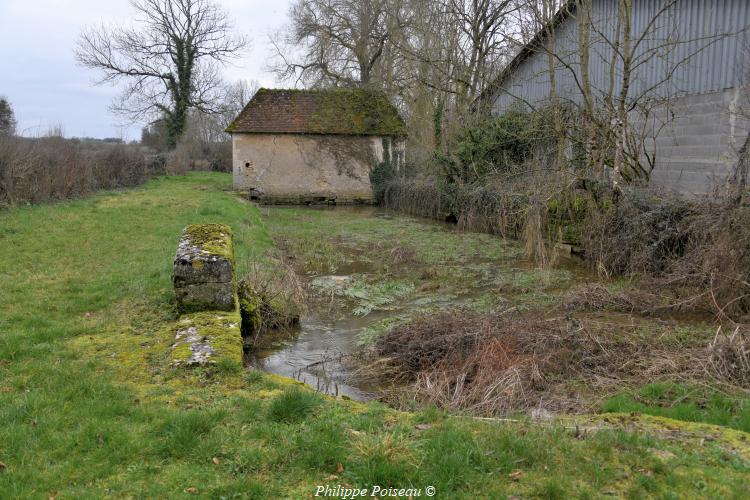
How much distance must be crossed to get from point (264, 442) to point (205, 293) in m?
3.30

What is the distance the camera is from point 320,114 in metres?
31.5

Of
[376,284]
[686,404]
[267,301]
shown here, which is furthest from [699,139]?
[267,301]

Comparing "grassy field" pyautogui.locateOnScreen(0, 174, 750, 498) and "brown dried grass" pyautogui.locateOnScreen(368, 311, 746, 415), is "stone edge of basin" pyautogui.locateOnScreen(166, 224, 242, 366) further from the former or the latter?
"brown dried grass" pyautogui.locateOnScreen(368, 311, 746, 415)

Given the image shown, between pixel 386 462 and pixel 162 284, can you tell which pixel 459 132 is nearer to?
pixel 162 284

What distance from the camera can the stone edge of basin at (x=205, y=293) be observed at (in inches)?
248

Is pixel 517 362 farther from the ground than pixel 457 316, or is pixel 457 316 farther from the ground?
pixel 457 316

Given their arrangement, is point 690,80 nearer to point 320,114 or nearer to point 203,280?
point 203,280

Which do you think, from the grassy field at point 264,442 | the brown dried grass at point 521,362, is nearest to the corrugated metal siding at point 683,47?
the brown dried grass at point 521,362

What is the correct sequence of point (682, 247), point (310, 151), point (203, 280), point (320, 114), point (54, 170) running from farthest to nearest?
point (320, 114), point (310, 151), point (54, 170), point (682, 247), point (203, 280)

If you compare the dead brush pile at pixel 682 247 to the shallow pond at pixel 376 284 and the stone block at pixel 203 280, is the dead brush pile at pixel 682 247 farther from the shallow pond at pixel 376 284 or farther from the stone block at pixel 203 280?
the stone block at pixel 203 280

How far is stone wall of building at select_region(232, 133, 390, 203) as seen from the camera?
30609 mm

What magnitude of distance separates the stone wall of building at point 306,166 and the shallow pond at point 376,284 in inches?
417

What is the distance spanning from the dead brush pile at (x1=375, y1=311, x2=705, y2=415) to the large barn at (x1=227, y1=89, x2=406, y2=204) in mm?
23555

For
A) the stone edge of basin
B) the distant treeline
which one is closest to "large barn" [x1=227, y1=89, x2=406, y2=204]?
the distant treeline
